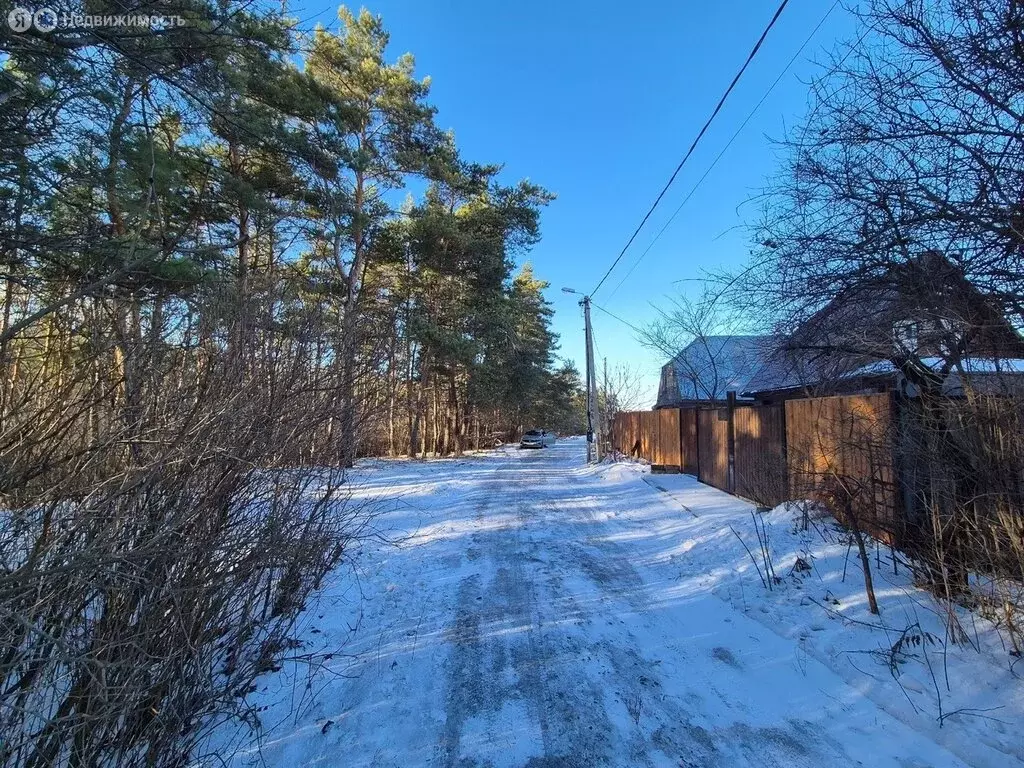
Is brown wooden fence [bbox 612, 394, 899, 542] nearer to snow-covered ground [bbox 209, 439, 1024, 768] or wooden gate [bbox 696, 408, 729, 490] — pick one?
wooden gate [bbox 696, 408, 729, 490]

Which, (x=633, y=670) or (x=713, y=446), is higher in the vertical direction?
(x=713, y=446)

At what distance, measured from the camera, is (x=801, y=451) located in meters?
6.34

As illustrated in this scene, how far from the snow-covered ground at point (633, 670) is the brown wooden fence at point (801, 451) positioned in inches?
26.2

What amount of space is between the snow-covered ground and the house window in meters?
1.99

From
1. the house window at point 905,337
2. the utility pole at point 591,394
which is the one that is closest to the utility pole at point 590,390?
the utility pole at point 591,394

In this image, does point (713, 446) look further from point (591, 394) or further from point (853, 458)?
point (591, 394)

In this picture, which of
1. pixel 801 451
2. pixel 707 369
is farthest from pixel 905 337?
pixel 707 369

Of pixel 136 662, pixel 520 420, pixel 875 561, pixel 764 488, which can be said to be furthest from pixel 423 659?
pixel 520 420

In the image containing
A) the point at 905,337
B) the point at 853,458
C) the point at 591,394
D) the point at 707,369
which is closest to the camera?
the point at 905,337

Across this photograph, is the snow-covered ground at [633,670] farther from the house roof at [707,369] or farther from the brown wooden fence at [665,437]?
the house roof at [707,369]

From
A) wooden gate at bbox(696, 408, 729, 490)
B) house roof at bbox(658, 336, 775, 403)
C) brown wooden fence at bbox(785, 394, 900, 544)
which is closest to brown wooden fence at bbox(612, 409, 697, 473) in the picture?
wooden gate at bbox(696, 408, 729, 490)

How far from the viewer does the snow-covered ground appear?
2.52 metres

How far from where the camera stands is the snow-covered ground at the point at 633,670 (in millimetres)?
2520

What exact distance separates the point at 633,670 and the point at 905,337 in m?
3.71
